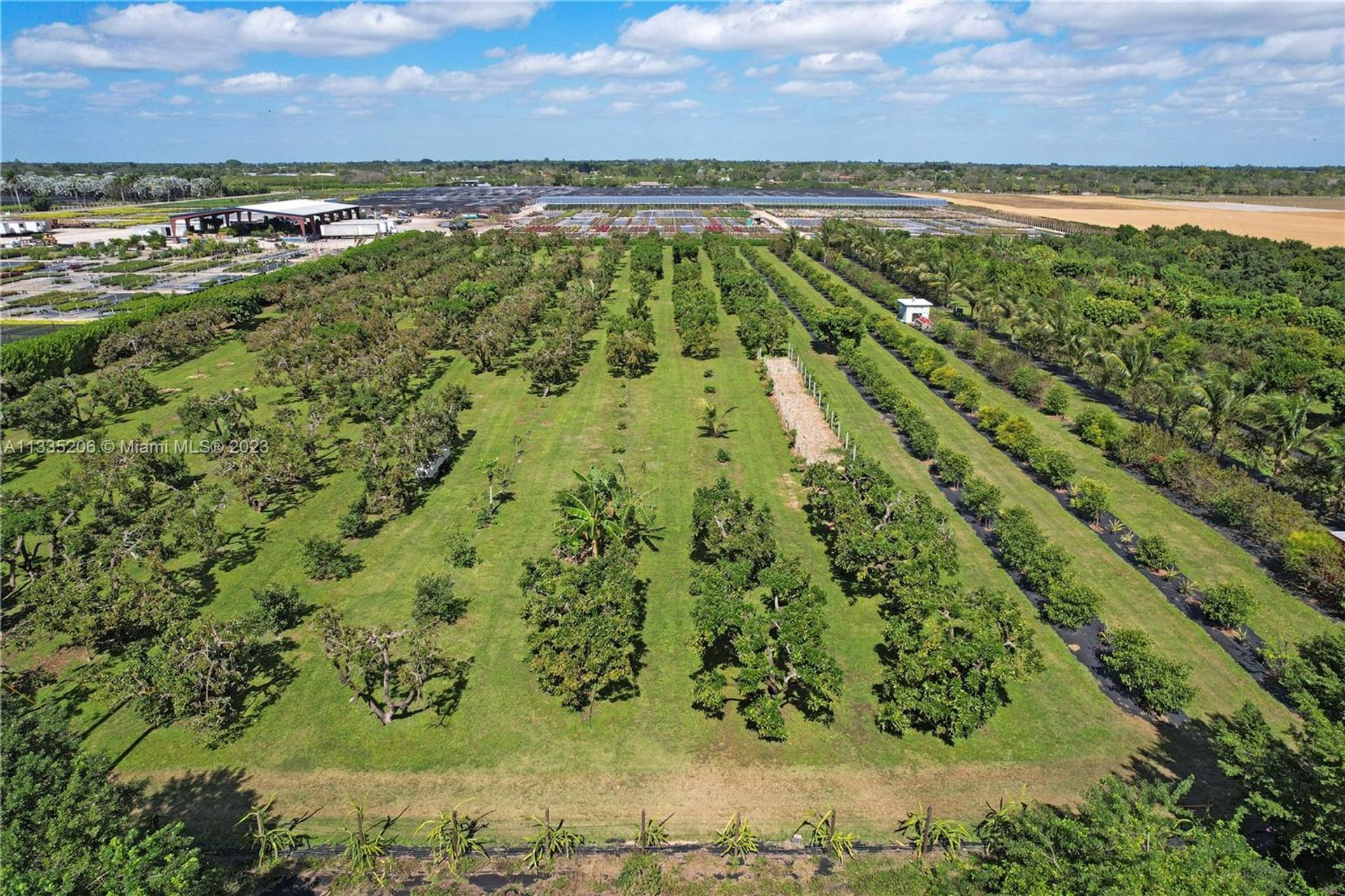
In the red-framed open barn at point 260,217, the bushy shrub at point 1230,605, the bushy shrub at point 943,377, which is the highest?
the red-framed open barn at point 260,217

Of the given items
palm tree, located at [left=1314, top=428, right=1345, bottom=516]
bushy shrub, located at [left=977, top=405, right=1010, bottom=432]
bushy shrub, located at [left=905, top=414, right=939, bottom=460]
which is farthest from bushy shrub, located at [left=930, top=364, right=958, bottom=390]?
palm tree, located at [left=1314, top=428, right=1345, bottom=516]

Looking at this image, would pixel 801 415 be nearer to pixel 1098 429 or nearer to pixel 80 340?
pixel 1098 429

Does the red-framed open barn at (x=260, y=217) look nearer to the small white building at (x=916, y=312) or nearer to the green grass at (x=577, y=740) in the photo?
the small white building at (x=916, y=312)

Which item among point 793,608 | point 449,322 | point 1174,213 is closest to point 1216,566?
point 793,608

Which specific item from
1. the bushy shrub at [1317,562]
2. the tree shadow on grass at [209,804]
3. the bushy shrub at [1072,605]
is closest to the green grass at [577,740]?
the tree shadow on grass at [209,804]

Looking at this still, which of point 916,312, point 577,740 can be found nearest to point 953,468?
point 577,740

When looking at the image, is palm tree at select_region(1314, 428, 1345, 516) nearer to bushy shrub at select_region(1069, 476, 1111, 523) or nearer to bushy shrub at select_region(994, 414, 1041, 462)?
bushy shrub at select_region(1069, 476, 1111, 523)
